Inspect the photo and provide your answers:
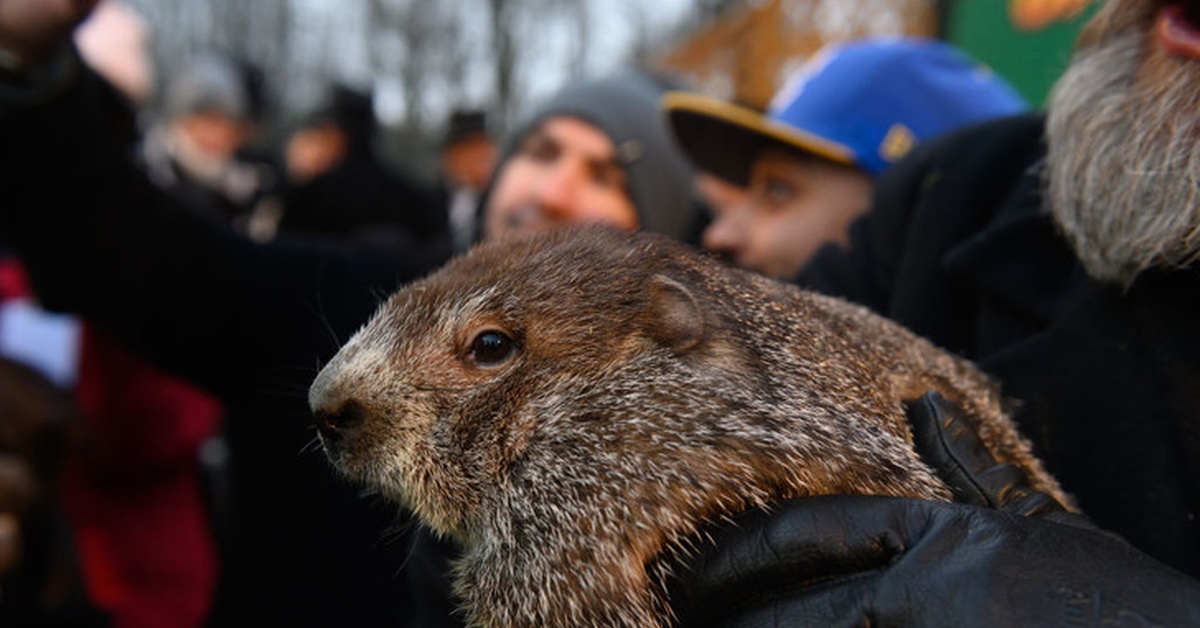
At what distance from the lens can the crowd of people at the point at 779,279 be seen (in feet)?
4.54

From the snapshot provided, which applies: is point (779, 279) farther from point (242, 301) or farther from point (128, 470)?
point (128, 470)

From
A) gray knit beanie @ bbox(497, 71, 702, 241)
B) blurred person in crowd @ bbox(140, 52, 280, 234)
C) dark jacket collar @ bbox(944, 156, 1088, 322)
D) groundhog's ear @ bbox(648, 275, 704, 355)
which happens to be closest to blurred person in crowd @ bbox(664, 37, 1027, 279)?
gray knit beanie @ bbox(497, 71, 702, 241)

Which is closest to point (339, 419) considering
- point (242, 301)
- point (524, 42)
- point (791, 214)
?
point (242, 301)

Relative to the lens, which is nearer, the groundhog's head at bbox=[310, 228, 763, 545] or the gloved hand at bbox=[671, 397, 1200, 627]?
the gloved hand at bbox=[671, 397, 1200, 627]

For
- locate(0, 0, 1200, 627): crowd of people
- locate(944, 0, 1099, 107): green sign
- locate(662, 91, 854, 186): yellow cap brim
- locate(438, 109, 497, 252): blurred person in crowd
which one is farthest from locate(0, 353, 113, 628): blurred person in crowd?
locate(438, 109, 497, 252): blurred person in crowd

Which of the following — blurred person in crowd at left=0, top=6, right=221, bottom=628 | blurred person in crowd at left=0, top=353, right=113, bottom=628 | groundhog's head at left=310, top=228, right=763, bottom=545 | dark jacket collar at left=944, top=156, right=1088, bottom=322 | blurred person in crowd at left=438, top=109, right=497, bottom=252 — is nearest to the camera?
groundhog's head at left=310, top=228, right=763, bottom=545

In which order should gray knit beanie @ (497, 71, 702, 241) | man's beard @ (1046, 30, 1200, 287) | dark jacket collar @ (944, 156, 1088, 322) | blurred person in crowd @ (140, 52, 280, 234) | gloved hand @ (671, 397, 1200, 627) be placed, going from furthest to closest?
blurred person in crowd @ (140, 52, 280, 234) < gray knit beanie @ (497, 71, 702, 241) < dark jacket collar @ (944, 156, 1088, 322) < man's beard @ (1046, 30, 1200, 287) < gloved hand @ (671, 397, 1200, 627)

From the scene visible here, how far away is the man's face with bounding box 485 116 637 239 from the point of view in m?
3.89

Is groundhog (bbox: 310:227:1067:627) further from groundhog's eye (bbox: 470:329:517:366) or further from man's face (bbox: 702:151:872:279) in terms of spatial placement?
man's face (bbox: 702:151:872:279)

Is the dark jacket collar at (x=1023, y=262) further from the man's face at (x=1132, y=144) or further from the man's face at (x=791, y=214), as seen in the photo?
the man's face at (x=791, y=214)

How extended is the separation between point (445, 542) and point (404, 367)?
728 millimetres

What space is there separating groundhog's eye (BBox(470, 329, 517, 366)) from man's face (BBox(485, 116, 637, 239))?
2.17m

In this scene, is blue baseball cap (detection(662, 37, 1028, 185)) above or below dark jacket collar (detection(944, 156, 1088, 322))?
below

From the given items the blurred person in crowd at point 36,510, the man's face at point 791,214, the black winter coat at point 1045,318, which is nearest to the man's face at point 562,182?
the man's face at point 791,214
